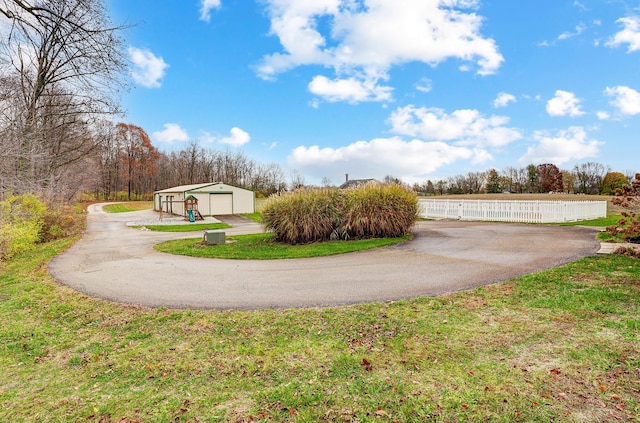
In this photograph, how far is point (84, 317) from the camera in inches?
189

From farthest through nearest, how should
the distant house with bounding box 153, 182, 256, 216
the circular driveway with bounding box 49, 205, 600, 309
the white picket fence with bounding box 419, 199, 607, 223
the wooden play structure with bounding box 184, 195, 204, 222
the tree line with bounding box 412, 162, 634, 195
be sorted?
the tree line with bounding box 412, 162, 634, 195 < the distant house with bounding box 153, 182, 256, 216 < the wooden play structure with bounding box 184, 195, 204, 222 < the white picket fence with bounding box 419, 199, 607, 223 < the circular driveway with bounding box 49, 205, 600, 309

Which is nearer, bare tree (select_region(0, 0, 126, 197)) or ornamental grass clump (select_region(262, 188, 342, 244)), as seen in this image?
bare tree (select_region(0, 0, 126, 197))

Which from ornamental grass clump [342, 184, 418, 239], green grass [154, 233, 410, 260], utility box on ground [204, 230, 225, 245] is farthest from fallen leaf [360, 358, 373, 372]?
utility box on ground [204, 230, 225, 245]

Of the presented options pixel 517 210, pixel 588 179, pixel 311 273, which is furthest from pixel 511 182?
pixel 311 273

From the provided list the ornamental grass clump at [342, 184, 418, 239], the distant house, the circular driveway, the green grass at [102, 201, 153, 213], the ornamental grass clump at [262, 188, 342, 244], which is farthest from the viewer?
the green grass at [102, 201, 153, 213]

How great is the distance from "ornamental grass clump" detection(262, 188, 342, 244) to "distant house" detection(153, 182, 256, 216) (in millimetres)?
16682

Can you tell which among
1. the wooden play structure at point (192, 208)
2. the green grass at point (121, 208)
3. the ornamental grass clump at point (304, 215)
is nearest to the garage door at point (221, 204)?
the wooden play structure at point (192, 208)

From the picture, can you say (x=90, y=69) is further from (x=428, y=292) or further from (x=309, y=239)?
(x=428, y=292)

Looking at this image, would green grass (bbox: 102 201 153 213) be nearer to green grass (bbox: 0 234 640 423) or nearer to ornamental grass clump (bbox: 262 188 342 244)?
ornamental grass clump (bbox: 262 188 342 244)

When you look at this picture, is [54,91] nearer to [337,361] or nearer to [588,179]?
[337,361]

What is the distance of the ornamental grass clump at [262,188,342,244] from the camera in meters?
11.5

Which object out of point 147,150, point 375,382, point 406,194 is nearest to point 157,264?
point 375,382

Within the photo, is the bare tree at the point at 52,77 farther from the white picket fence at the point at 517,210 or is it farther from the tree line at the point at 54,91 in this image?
the white picket fence at the point at 517,210

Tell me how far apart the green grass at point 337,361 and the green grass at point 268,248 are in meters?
4.34
